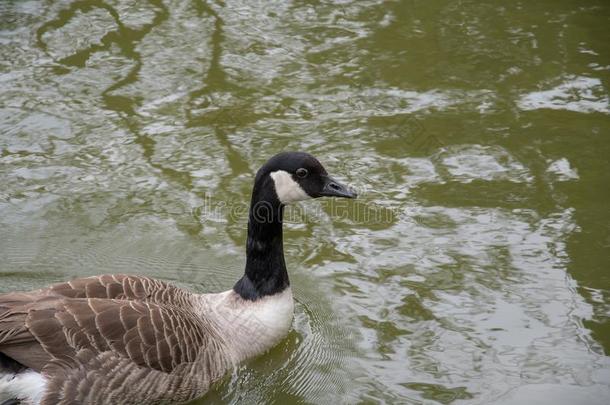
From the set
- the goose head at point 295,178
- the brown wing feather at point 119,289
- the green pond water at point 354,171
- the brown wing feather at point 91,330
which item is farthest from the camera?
the green pond water at point 354,171

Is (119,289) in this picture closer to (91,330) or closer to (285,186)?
(91,330)

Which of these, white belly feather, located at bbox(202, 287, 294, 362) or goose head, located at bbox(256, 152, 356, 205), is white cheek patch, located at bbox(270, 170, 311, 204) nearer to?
goose head, located at bbox(256, 152, 356, 205)

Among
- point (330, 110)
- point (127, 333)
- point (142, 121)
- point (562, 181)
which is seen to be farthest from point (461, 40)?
point (127, 333)

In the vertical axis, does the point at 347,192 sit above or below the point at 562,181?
above

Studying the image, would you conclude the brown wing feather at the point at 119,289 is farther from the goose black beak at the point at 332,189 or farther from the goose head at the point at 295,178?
the goose black beak at the point at 332,189

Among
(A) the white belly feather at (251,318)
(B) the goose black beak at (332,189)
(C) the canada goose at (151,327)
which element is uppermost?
(B) the goose black beak at (332,189)

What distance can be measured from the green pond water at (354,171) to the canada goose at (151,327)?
0.31 m

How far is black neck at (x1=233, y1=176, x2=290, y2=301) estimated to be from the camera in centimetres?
616

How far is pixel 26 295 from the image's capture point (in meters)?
5.50

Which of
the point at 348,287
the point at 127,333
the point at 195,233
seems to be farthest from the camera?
the point at 195,233

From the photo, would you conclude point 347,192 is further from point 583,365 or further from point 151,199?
point 151,199

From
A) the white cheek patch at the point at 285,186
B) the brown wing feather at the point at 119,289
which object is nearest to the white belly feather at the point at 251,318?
the brown wing feather at the point at 119,289

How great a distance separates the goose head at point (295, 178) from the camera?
6.09 metres

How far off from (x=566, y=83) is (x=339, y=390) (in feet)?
17.7
